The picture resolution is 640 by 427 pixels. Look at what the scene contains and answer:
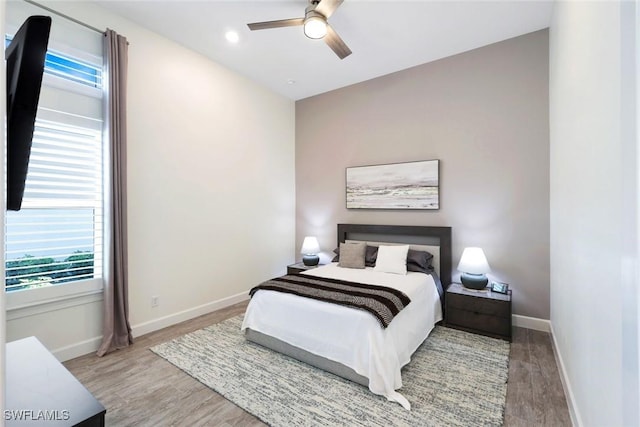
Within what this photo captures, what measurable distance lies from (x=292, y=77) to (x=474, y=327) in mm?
3891

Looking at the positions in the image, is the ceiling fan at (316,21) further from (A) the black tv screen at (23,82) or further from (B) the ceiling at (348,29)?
(A) the black tv screen at (23,82)

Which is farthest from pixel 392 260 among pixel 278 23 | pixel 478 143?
pixel 278 23

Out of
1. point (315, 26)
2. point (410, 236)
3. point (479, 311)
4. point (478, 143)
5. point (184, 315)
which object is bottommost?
point (184, 315)

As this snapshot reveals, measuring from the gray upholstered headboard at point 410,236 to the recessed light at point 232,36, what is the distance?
108 inches

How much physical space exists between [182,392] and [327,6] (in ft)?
10.4

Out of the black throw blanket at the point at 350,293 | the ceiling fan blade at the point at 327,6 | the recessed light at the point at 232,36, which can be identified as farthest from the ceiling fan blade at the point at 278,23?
the black throw blanket at the point at 350,293

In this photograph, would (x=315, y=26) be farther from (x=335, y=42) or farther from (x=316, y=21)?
(x=335, y=42)

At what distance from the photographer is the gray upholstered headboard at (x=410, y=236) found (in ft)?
11.4

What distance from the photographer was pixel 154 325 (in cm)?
309

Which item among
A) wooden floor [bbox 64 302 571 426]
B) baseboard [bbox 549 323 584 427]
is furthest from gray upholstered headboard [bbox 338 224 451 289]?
baseboard [bbox 549 323 584 427]

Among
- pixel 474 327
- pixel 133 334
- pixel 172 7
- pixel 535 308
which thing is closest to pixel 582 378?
pixel 474 327

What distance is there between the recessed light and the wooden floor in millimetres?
3315

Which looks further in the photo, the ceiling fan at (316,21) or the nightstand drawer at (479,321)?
the nightstand drawer at (479,321)

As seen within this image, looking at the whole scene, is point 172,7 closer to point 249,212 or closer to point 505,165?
point 249,212
